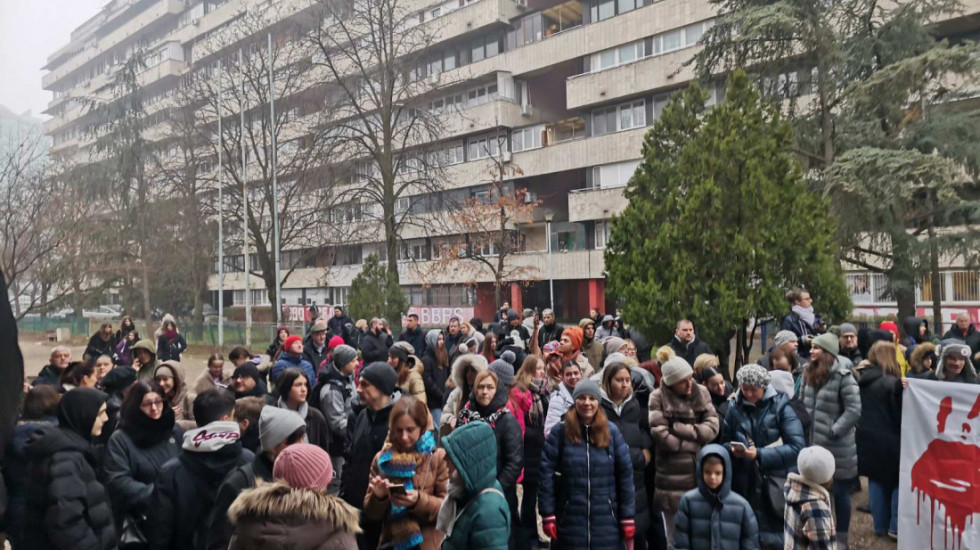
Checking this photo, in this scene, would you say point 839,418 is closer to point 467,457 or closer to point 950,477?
point 950,477

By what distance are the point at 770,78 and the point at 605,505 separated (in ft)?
57.9

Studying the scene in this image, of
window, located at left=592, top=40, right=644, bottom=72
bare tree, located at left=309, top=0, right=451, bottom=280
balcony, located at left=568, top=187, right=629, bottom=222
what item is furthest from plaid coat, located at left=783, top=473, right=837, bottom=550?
window, located at left=592, top=40, right=644, bottom=72

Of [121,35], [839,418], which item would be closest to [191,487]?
[839,418]

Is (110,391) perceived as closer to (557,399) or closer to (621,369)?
(557,399)

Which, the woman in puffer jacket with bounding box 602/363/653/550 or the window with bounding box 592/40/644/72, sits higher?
the window with bounding box 592/40/644/72

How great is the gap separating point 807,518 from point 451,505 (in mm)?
2437

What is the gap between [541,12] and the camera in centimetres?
3872

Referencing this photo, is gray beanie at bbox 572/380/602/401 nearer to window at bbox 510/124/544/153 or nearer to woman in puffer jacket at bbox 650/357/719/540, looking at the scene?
woman in puffer jacket at bbox 650/357/719/540

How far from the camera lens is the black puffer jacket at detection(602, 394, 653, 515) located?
5.21m

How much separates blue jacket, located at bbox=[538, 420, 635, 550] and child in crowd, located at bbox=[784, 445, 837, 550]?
3.37 feet

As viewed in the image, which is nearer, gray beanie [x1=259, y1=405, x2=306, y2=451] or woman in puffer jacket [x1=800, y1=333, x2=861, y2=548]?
gray beanie [x1=259, y1=405, x2=306, y2=451]

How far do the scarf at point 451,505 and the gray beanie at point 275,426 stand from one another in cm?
91

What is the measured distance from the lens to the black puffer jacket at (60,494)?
3705 mm

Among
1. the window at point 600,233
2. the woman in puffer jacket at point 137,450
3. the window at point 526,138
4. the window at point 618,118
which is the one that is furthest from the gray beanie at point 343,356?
the window at point 526,138
